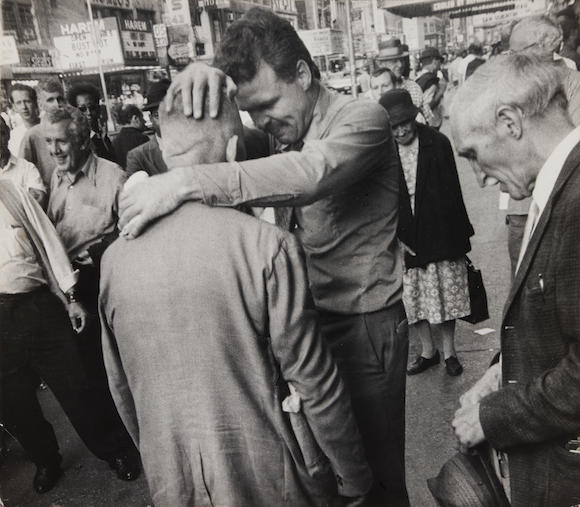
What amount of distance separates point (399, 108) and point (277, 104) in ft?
5.97

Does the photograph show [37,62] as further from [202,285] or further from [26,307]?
[202,285]

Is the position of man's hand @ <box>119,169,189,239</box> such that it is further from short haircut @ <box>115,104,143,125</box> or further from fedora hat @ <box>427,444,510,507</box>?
short haircut @ <box>115,104,143,125</box>

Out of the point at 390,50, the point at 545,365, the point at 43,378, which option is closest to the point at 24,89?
the point at 43,378

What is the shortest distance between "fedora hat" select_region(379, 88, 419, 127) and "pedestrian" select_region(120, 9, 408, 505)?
154 cm

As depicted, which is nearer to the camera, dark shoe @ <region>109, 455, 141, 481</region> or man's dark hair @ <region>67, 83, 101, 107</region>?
dark shoe @ <region>109, 455, 141, 481</region>

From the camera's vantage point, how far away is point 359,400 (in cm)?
164

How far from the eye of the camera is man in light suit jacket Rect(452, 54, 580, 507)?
1.01 m

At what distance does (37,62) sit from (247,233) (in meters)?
3.14

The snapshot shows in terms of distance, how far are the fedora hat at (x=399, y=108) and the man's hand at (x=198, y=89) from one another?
6.76 feet

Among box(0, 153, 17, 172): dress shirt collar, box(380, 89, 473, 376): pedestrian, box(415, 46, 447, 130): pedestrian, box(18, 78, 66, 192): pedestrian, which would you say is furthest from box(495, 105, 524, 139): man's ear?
box(415, 46, 447, 130): pedestrian

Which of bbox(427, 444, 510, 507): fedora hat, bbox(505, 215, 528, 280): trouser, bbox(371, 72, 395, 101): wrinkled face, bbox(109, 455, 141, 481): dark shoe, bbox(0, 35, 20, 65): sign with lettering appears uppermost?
bbox(0, 35, 20, 65): sign with lettering

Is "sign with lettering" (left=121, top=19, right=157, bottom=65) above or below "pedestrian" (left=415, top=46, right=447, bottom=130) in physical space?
above

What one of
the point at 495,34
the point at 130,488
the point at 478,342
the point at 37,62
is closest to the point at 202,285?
the point at 130,488

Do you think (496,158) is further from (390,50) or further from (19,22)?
(390,50)
